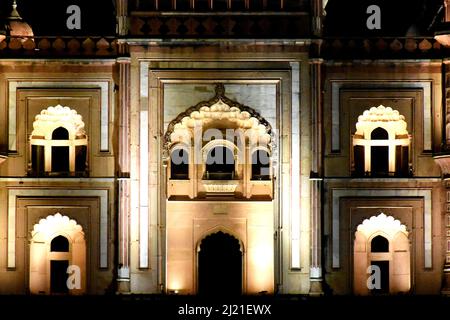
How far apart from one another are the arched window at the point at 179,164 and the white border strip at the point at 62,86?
1645 millimetres

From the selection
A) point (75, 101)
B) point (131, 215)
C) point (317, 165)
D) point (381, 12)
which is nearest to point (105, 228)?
point (131, 215)

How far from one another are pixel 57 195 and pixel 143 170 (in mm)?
2235

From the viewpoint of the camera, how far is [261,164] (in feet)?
94.5

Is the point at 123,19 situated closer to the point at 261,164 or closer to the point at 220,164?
the point at 220,164

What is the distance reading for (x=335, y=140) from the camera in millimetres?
28531

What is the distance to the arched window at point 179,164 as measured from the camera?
1131 inches

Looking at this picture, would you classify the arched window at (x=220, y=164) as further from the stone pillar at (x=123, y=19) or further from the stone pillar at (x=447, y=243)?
the stone pillar at (x=447, y=243)

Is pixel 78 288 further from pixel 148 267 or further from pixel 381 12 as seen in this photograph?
pixel 381 12

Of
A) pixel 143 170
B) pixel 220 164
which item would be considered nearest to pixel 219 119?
pixel 220 164

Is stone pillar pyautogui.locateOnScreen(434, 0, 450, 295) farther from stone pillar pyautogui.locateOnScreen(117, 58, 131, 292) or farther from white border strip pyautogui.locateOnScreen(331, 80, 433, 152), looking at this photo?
stone pillar pyautogui.locateOnScreen(117, 58, 131, 292)

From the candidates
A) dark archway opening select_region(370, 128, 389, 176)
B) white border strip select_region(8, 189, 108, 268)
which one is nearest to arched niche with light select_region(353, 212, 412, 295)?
dark archway opening select_region(370, 128, 389, 176)

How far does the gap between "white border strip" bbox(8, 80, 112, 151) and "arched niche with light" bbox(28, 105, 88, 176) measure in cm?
49
